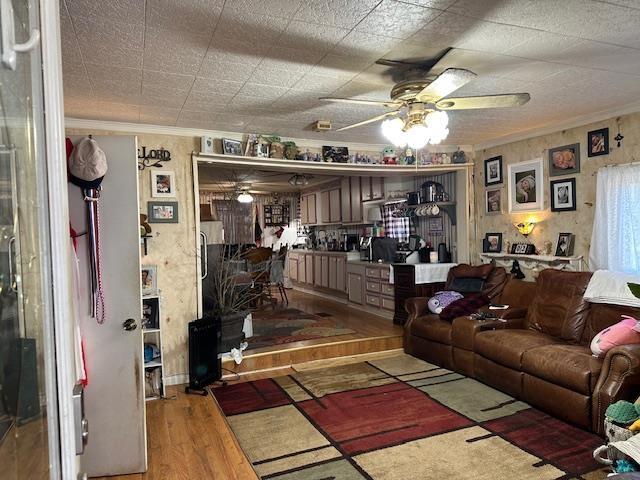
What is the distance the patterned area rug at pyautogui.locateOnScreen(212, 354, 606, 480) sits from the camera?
252cm

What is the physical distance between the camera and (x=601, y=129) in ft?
13.0

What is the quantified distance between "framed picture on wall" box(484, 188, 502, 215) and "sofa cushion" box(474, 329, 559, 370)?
1.74 meters

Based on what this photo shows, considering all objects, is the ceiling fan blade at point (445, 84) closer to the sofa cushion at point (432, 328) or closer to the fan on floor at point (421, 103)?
the fan on floor at point (421, 103)

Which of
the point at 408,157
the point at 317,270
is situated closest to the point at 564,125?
the point at 408,157

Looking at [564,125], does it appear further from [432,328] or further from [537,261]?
[432,328]

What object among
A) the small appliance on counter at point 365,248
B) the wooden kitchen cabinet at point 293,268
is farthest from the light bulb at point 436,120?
the wooden kitchen cabinet at point 293,268

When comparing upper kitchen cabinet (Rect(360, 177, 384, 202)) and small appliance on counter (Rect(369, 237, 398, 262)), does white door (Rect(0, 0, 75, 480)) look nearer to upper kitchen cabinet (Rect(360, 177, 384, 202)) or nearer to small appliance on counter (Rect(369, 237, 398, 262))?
small appliance on counter (Rect(369, 237, 398, 262))

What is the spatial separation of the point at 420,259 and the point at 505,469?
3559mm

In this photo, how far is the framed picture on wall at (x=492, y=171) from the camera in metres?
5.07

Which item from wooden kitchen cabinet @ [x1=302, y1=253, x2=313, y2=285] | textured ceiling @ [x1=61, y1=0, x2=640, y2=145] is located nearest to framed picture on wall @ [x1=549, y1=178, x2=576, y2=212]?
textured ceiling @ [x1=61, y1=0, x2=640, y2=145]

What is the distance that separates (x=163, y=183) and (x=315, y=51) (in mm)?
2324

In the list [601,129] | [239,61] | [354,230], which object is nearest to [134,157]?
[239,61]

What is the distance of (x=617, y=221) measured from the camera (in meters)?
3.83

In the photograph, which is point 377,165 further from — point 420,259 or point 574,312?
point 574,312
